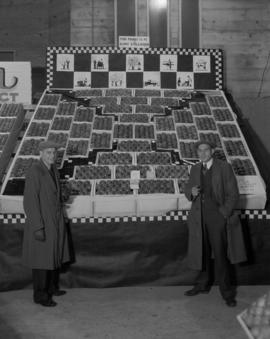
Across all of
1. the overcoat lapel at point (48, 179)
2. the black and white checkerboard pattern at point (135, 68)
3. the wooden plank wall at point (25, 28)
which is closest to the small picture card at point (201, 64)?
the black and white checkerboard pattern at point (135, 68)

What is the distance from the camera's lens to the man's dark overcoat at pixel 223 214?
4.62m

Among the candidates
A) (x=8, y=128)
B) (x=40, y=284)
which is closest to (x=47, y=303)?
(x=40, y=284)

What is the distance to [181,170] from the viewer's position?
5.80 metres

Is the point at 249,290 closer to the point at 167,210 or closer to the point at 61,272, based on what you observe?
the point at 167,210

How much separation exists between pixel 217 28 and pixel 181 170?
4076 mm

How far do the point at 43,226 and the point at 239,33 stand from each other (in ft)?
19.2

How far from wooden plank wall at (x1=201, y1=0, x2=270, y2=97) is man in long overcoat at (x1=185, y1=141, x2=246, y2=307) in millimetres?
4648

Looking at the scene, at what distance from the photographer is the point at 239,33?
8.93 m

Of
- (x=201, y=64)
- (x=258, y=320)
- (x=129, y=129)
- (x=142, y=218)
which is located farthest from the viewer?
(x=201, y=64)

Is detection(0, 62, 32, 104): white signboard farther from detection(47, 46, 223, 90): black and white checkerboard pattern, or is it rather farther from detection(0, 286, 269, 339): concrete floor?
detection(0, 286, 269, 339): concrete floor

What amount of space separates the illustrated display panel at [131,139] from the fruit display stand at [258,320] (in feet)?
7.58

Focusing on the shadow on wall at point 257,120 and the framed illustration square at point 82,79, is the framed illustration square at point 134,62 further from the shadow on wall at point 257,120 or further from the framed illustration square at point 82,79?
the shadow on wall at point 257,120

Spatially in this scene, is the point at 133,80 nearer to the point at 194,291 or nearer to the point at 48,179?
the point at 48,179

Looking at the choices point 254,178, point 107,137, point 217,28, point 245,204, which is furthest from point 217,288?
point 217,28
